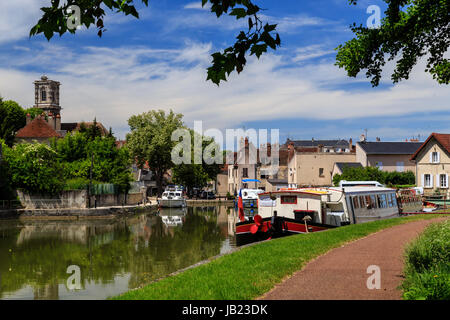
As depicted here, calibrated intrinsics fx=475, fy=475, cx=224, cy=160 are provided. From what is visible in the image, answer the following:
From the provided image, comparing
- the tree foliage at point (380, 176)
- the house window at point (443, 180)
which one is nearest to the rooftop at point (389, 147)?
the tree foliage at point (380, 176)

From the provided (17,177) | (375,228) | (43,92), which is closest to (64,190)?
(17,177)

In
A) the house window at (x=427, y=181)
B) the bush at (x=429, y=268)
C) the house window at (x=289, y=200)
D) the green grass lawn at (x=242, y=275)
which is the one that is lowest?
the green grass lawn at (x=242, y=275)

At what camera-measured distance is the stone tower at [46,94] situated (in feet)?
493

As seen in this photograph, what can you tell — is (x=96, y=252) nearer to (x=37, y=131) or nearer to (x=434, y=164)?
(x=434, y=164)

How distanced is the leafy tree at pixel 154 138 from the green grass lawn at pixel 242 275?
5943 centimetres

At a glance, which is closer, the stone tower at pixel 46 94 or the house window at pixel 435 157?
the house window at pixel 435 157

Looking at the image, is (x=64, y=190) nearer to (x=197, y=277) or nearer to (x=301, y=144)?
(x=197, y=277)

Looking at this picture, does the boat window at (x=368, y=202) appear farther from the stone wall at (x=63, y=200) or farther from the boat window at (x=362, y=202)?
Answer: the stone wall at (x=63, y=200)

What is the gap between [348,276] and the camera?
10.9 metres

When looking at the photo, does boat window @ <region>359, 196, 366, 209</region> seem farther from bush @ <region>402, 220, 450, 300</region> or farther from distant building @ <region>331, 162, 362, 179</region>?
distant building @ <region>331, 162, 362, 179</region>

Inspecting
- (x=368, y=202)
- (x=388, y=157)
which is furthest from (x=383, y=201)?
(x=388, y=157)

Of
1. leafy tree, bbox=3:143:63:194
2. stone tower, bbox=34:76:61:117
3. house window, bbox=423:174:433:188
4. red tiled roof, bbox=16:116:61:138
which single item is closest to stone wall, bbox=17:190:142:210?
leafy tree, bbox=3:143:63:194

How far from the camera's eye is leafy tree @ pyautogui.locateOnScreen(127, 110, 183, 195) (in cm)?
7556

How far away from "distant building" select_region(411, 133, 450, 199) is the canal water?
78.6 feet
